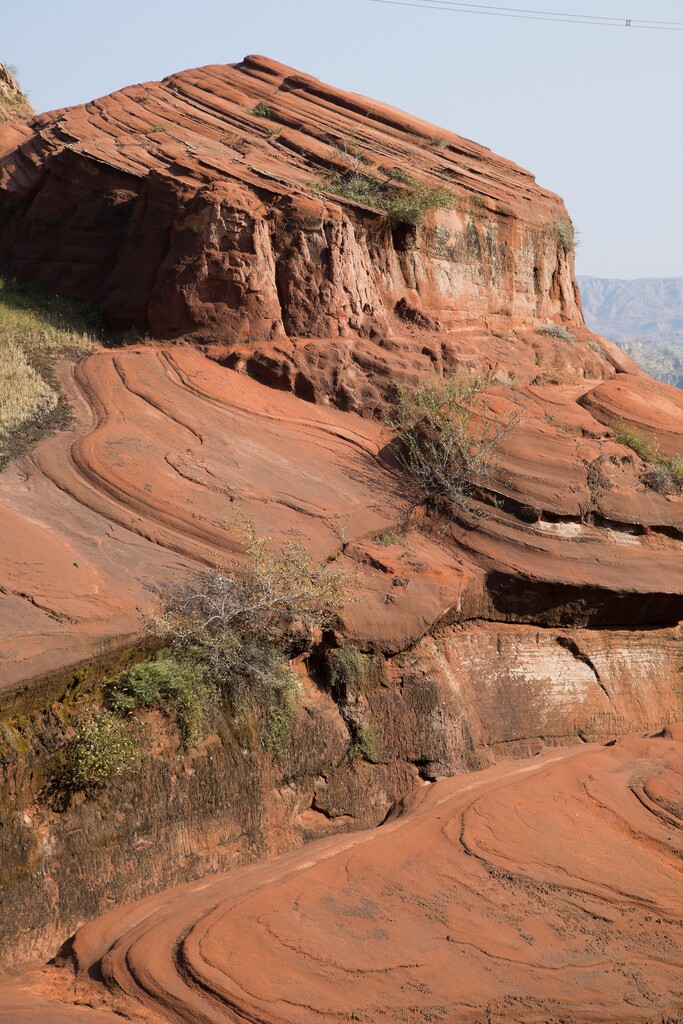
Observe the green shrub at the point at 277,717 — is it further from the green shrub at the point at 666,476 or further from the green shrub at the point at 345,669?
the green shrub at the point at 666,476

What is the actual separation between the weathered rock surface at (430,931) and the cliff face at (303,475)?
770mm

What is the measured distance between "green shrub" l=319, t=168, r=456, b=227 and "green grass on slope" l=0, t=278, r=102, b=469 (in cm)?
407

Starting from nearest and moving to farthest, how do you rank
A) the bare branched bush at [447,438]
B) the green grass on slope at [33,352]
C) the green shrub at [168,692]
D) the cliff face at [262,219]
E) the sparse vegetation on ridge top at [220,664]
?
the sparse vegetation on ridge top at [220,664] → the green shrub at [168,692] → the green grass on slope at [33,352] → the bare branched bush at [447,438] → the cliff face at [262,219]

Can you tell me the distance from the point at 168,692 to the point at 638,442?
6.74 m

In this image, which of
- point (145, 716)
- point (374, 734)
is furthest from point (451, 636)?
point (145, 716)

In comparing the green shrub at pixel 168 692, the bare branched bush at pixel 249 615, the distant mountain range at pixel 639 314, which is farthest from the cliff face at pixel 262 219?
the distant mountain range at pixel 639 314

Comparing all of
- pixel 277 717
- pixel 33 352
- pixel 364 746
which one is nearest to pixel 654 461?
pixel 364 746

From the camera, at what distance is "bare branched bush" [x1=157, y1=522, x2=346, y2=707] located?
686cm

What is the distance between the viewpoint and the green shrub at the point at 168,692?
6.39 metres

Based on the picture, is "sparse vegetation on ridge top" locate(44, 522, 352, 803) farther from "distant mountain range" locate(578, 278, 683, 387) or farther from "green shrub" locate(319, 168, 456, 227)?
"distant mountain range" locate(578, 278, 683, 387)

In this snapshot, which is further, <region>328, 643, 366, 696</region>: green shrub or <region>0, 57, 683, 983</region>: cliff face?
<region>328, 643, 366, 696</region>: green shrub

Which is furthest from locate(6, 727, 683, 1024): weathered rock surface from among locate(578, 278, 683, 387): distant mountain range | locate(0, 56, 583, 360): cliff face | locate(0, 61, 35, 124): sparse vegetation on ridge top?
locate(578, 278, 683, 387): distant mountain range

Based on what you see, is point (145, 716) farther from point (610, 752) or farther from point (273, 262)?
point (273, 262)

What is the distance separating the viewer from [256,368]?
36.1 feet
